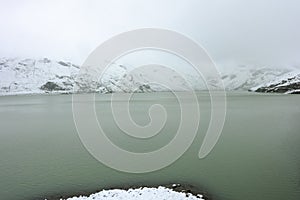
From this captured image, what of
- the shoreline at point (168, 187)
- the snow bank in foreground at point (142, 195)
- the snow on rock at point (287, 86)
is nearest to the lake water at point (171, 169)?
the shoreline at point (168, 187)

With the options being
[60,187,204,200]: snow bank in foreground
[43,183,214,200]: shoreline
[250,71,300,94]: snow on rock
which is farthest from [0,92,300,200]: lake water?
[250,71,300,94]: snow on rock

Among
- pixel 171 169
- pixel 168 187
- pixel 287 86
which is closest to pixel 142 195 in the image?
pixel 168 187

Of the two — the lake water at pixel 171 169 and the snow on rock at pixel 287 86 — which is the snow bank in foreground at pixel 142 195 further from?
the snow on rock at pixel 287 86

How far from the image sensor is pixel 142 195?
45.4ft

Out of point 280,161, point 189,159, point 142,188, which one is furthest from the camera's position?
point 189,159

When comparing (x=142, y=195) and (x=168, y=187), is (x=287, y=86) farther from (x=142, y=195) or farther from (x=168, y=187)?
(x=142, y=195)

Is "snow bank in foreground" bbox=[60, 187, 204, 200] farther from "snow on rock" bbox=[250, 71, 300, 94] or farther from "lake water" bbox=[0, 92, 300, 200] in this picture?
"snow on rock" bbox=[250, 71, 300, 94]

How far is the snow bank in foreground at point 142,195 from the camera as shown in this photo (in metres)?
13.5

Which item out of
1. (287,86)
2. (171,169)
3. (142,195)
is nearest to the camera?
(142,195)

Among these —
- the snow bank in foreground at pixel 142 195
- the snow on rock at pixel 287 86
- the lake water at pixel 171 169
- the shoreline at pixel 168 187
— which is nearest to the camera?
the snow bank in foreground at pixel 142 195

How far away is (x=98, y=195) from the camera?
46.2 feet

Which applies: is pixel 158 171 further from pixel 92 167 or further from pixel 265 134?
pixel 265 134

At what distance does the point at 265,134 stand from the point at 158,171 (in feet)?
58.2

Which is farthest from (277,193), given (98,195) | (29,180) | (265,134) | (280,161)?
(265,134)
